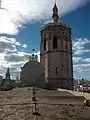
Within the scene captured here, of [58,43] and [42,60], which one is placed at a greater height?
[58,43]

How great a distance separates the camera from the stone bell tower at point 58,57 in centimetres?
6600

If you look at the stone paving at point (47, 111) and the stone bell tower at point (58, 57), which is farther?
the stone bell tower at point (58, 57)

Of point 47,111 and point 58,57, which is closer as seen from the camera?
point 47,111

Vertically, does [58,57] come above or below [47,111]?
above

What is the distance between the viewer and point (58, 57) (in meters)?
66.8

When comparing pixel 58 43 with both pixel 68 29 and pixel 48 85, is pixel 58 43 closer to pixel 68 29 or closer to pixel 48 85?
pixel 68 29

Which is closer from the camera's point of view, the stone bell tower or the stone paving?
the stone paving

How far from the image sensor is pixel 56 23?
7056 centimetres

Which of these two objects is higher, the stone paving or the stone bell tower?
the stone bell tower

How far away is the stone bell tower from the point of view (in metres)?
66.0

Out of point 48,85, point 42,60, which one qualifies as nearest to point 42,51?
point 42,60

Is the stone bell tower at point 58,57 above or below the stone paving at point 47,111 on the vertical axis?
above

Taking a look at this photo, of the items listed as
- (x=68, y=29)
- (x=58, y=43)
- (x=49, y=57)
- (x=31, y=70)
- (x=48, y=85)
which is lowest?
(x=48, y=85)

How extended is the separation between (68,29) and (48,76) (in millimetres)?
16806
